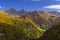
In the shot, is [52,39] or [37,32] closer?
[52,39]

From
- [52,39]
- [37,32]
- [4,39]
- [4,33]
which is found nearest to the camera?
[52,39]

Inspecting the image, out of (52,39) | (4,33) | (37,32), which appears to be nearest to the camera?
(52,39)

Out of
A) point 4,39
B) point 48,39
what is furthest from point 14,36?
point 48,39

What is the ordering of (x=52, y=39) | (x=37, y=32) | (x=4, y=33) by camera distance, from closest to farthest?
(x=52, y=39)
(x=4, y=33)
(x=37, y=32)

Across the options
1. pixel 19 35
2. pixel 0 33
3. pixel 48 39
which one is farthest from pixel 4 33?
pixel 48 39

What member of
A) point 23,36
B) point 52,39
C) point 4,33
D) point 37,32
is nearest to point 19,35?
point 23,36

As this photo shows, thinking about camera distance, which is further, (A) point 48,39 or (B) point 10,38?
(B) point 10,38

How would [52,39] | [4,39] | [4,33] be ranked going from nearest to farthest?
[52,39], [4,39], [4,33]

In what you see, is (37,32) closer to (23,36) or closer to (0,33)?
(23,36)

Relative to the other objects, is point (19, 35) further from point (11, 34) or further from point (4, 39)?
point (4, 39)
